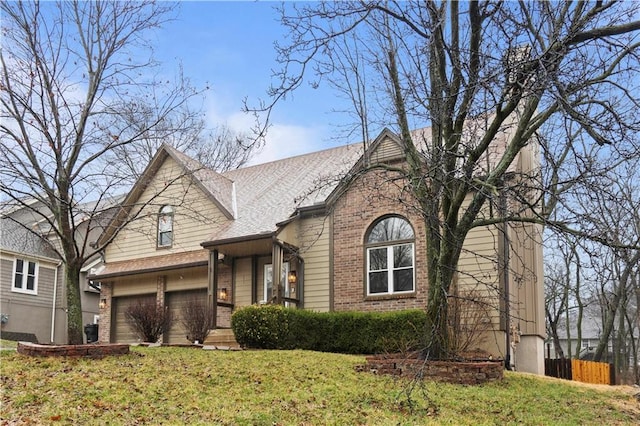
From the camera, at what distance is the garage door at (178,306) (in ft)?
61.2

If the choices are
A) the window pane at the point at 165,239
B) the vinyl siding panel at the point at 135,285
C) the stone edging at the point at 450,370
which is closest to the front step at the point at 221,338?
the vinyl siding panel at the point at 135,285

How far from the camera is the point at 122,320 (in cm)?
2045

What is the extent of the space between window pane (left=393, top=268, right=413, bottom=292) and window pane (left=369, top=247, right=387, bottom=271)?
424 mm

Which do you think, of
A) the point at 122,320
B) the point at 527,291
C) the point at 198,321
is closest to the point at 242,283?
the point at 198,321

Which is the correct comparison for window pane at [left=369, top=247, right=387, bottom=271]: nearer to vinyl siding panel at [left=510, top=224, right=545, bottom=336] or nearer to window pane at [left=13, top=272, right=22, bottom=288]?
vinyl siding panel at [left=510, top=224, right=545, bottom=336]

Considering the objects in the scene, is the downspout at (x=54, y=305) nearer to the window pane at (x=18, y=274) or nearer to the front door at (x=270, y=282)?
the window pane at (x=18, y=274)

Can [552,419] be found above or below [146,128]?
below

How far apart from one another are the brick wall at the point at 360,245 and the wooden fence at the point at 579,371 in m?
4.82

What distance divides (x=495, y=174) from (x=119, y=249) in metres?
15.3

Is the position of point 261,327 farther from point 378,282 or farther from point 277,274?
point 378,282

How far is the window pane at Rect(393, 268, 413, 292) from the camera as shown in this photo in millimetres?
15115

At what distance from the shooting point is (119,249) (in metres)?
21.0

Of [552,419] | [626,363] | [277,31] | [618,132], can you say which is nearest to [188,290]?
[277,31]

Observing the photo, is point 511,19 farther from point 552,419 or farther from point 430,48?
point 552,419
